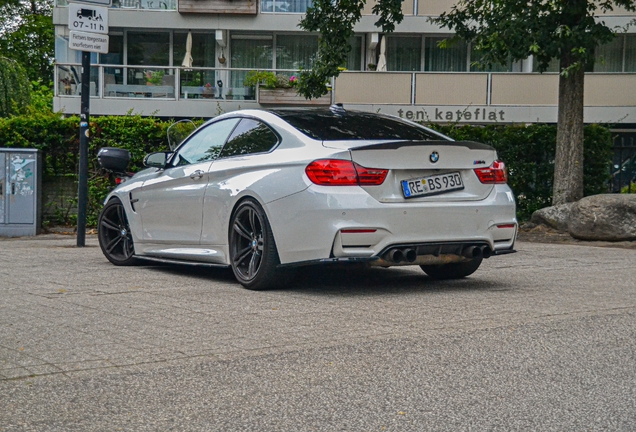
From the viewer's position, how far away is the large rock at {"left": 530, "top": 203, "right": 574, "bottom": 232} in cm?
1388

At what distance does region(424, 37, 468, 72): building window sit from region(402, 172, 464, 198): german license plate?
86.4 feet

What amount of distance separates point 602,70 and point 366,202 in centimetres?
2781

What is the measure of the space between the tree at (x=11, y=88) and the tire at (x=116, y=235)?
1296 inches

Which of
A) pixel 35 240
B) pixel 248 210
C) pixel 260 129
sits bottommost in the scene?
pixel 35 240

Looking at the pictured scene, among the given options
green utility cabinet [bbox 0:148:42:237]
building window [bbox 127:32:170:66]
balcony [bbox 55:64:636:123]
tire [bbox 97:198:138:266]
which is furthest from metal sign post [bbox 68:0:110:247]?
building window [bbox 127:32:170:66]

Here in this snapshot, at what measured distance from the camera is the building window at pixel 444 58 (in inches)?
1283

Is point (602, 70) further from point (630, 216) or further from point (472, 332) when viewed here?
point (472, 332)

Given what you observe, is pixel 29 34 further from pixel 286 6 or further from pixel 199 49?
pixel 286 6

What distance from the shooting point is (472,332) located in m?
5.30

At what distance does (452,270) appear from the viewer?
7.96 metres

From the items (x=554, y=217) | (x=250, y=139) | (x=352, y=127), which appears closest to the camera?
(x=352, y=127)

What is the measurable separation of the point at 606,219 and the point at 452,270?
5738 millimetres

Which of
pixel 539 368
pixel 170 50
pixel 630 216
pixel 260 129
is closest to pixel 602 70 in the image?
pixel 170 50

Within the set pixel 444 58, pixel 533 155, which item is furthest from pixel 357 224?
pixel 444 58
